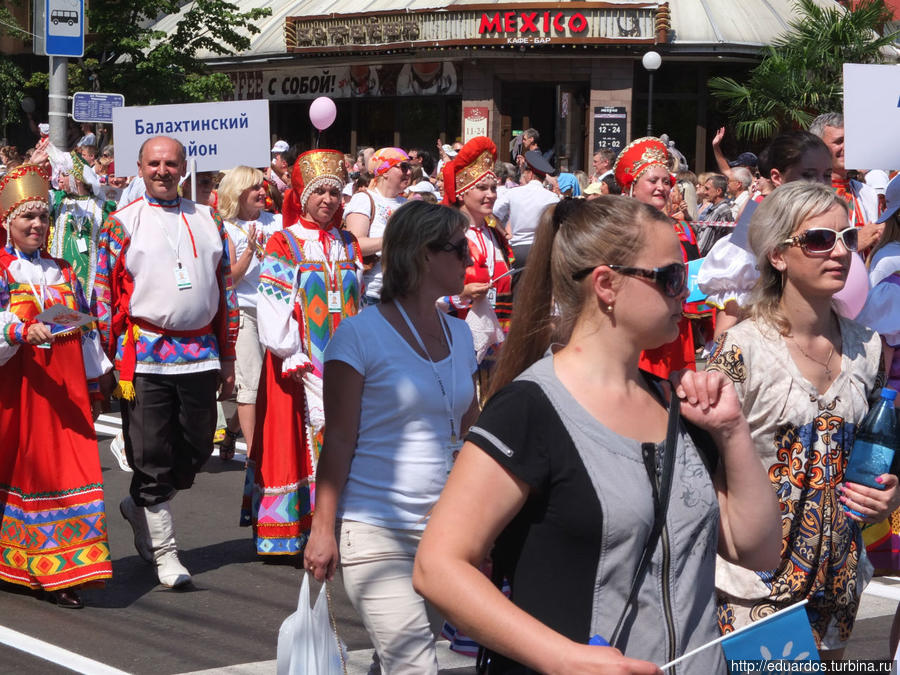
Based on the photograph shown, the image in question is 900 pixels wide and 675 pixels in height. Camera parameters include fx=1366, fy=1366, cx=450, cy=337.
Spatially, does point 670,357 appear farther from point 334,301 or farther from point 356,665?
point 356,665

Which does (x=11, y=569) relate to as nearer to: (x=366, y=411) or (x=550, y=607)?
(x=366, y=411)

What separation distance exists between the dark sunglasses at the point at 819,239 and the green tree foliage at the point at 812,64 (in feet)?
63.1

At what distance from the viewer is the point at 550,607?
251 centimetres

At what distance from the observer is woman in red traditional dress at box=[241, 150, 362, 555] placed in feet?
22.7

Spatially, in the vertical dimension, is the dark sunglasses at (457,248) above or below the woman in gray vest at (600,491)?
above

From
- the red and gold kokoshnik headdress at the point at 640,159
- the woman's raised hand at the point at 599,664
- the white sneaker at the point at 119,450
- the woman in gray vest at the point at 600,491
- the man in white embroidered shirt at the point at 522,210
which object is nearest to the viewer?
the woman's raised hand at the point at 599,664

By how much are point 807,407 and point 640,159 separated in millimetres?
3795

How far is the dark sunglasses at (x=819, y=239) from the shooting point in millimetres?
3713

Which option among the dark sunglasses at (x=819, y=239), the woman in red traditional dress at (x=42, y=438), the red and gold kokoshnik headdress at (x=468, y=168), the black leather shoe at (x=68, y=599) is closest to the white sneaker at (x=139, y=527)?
the woman in red traditional dress at (x=42, y=438)

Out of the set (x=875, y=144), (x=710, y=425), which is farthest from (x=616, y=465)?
(x=875, y=144)

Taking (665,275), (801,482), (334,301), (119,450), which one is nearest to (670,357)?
(334,301)

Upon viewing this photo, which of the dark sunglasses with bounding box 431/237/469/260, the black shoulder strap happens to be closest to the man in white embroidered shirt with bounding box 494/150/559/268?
the dark sunglasses with bounding box 431/237/469/260

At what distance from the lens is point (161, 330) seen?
6.70 m

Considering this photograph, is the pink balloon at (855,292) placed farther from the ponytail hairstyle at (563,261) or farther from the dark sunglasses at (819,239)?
the ponytail hairstyle at (563,261)
